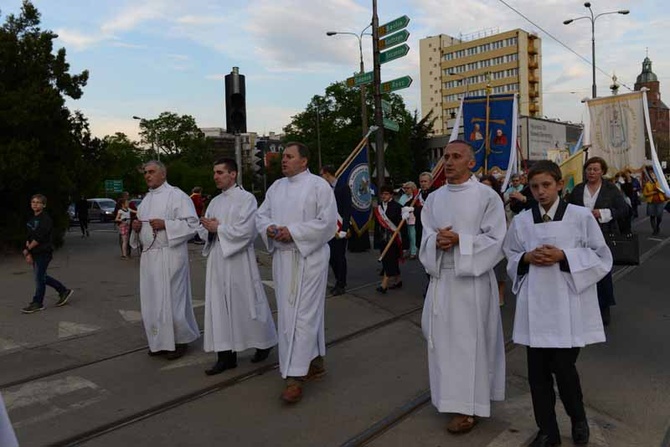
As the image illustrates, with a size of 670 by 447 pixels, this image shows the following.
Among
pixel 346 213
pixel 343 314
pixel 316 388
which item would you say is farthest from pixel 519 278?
pixel 346 213

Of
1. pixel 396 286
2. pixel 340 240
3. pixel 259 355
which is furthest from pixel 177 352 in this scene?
pixel 396 286

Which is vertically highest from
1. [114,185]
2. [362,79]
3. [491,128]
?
[362,79]

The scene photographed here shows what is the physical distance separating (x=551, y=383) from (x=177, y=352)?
3868 mm

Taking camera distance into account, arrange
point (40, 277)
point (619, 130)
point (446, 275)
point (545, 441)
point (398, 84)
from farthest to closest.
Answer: point (398, 84) → point (619, 130) → point (40, 277) → point (446, 275) → point (545, 441)

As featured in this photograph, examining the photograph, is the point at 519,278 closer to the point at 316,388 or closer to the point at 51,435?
the point at 316,388

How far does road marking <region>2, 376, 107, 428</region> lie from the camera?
187 inches

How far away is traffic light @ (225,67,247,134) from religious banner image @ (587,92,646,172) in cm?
807

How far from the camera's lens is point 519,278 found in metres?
3.98

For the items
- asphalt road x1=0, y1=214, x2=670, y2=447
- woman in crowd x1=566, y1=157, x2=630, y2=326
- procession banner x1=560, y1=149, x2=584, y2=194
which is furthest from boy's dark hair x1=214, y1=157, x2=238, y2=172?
procession banner x1=560, y1=149, x2=584, y2=194

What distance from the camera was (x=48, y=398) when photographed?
5133mm

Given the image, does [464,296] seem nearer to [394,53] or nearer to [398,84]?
[398,84]

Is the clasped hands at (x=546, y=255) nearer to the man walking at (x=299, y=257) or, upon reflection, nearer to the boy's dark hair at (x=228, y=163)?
the man walking at (x=299, y=257)

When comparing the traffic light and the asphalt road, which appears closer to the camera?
the asphalt road

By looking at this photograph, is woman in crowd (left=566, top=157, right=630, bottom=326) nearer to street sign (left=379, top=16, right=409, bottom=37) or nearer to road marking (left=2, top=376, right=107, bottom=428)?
road marking (left=2, top=376, right=107, bottom=428)
